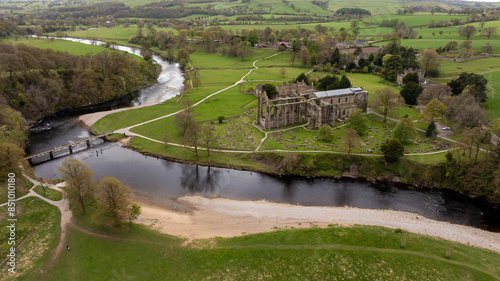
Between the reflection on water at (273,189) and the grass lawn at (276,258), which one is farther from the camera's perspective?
the reflection on water at (273,189)

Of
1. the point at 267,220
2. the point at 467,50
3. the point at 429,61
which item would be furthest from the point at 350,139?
the point at 467,50

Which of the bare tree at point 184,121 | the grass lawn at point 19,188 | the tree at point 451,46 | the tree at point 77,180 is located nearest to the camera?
the tree at point 77,180

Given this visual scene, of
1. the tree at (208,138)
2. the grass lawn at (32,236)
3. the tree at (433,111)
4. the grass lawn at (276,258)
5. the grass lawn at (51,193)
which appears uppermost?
the tree at (433,111)

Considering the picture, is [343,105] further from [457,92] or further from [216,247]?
[216,247]

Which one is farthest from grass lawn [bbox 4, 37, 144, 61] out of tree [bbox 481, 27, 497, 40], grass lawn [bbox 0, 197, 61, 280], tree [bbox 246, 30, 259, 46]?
tree [bbox 481, 27, 497, 40]

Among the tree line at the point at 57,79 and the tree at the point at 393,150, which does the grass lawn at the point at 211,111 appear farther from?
the tree at the point at 393,150

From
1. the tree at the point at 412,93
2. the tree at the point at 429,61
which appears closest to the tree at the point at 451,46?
the tree at the point at 429,61

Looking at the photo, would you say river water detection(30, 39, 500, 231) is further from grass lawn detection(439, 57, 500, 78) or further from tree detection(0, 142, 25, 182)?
grass lawn detection(439, 57, 500, 78)

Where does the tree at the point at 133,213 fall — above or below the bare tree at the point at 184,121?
below
